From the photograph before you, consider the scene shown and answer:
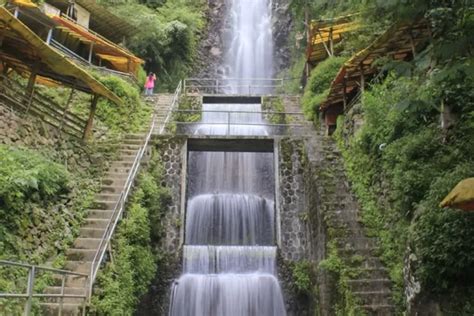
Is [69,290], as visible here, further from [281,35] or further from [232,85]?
[281,35]

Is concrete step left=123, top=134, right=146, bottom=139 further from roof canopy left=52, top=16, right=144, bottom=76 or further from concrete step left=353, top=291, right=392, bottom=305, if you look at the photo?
roof canopy left=52, top=16, right=144, bottom=76

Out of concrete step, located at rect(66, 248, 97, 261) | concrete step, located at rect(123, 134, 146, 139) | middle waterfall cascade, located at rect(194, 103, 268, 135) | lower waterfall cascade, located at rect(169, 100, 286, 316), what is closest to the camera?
Result: concrete step, located at rect(66, 248, 97, 261)

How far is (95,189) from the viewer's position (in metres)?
11.0

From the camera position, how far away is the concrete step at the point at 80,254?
8.86 m

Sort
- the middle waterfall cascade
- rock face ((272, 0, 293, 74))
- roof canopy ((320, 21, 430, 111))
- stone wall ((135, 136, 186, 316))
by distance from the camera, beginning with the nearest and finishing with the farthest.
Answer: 1. roof canopy ((320, 21, 430, 111))
2. stone wall ((135, 136, 186, 316))
3. the middle waterfall cascade
4. rock face ((272, 0, 293, 74))

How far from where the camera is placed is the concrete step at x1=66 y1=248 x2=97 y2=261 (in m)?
8.86

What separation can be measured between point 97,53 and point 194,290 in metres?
16.6

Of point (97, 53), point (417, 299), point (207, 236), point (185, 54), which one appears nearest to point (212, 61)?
point (185, 54)

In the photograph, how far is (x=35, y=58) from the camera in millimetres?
10461

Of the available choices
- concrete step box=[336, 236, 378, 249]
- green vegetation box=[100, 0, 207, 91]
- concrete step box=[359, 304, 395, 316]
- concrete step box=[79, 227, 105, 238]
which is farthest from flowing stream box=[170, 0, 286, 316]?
green vegetation box=[100, 0, 207, 91]

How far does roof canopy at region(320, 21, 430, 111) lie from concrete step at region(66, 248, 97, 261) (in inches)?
281

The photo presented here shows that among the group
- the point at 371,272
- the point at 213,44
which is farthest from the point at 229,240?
the point at 213,44

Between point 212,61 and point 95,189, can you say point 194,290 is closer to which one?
point 95,189

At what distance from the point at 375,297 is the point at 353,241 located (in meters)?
1.50
